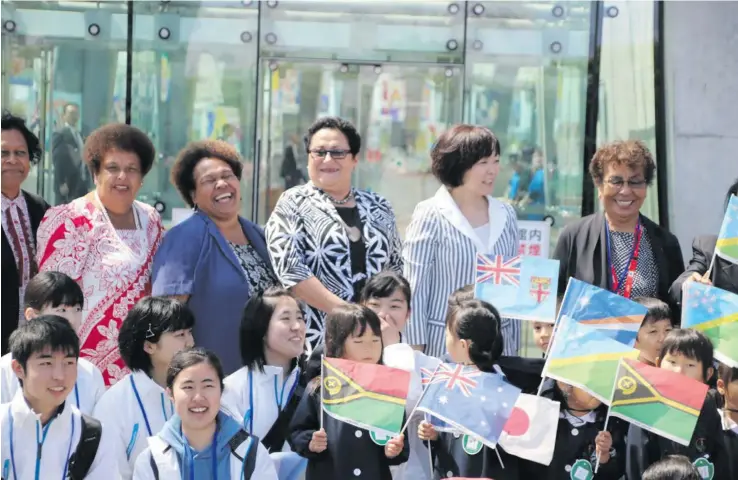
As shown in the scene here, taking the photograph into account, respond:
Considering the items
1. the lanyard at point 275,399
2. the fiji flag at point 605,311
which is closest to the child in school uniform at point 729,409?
the fiji flag at point 605,311

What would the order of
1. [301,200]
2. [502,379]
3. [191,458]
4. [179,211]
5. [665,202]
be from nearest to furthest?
[191,458] < [502,379] < [301,200] < [179,211] < [665,202]

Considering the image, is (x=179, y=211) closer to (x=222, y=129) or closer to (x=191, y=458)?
(x=222, y=129)

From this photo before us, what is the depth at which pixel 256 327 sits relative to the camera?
16.9 feet

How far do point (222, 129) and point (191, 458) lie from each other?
148 inches

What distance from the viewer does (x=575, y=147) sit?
26.2 feet

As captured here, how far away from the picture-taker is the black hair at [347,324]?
4941mm

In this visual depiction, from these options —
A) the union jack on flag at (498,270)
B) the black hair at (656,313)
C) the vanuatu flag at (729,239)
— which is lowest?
the black hair at (656,313)

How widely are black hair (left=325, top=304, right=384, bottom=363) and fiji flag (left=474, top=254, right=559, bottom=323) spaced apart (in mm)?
570

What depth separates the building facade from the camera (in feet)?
25.8

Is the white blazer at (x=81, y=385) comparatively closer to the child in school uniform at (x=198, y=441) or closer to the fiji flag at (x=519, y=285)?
the child in school uniform at (x=198, y=441)

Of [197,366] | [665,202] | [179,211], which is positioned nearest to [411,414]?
[197,366]

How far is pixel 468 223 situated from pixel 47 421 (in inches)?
82.6

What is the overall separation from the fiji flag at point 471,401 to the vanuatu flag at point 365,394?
4.6 inches

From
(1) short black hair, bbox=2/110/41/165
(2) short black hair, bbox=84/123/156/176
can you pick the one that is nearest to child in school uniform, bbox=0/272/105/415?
(2) short black hair, bbox=84/123/156/176
